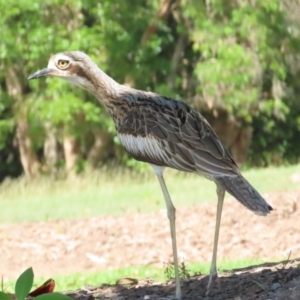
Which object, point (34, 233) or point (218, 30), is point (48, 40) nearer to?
point (218, 30)

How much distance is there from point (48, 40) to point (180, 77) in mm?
5675

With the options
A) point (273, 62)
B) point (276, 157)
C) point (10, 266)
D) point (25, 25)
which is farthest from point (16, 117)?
point (10, 266)

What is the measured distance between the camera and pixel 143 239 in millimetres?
11102

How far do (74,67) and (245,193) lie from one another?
1.76 m

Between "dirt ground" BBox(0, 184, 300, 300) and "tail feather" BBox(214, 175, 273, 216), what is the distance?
4.32 meters

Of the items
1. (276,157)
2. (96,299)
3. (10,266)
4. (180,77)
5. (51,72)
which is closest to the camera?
(96,299)

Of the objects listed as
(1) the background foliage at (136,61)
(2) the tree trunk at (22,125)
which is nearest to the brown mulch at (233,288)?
(1) the background foliage at (136,61)

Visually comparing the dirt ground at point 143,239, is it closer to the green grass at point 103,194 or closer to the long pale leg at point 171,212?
the green grass at point 103,194

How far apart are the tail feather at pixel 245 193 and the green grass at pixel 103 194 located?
7.79m

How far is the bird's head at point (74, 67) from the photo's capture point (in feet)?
20.2

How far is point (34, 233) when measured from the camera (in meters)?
11.6

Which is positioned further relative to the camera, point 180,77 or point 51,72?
point 180,77

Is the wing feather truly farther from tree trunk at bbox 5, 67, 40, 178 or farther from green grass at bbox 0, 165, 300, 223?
tree trunk at bbox 5, 67, 40, 178

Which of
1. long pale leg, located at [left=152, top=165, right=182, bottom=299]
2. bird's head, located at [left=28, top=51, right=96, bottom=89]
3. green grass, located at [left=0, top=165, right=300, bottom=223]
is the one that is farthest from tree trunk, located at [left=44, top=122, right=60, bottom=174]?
long pale leg, located at [left=152, top=165, right=182, bottom=299]
